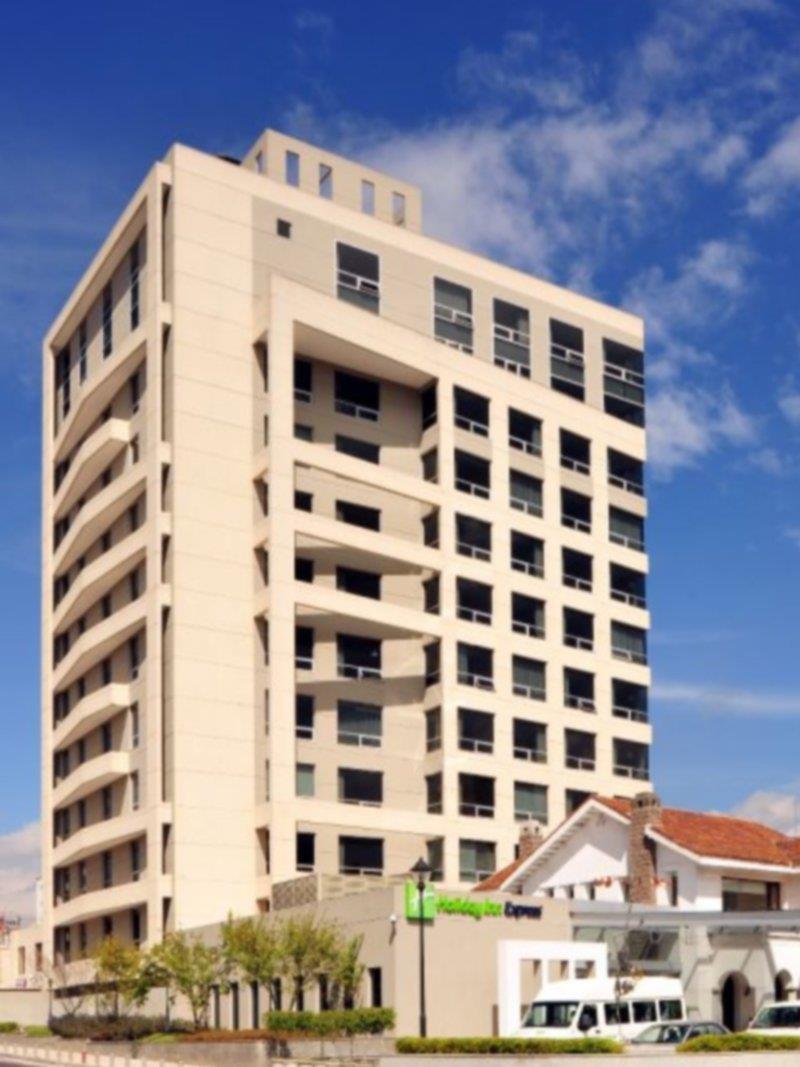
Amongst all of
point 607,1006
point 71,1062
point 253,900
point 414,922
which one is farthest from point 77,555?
point 607,1006

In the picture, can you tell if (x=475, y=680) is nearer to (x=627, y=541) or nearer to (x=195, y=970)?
(x=627, y=541)

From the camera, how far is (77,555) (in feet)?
324

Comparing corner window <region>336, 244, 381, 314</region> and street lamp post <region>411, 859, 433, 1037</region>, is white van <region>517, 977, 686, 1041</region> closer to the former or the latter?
street lamp post <region>411, 859, 433, 1037</region>

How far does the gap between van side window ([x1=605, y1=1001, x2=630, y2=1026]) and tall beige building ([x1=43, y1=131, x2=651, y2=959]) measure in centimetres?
2743

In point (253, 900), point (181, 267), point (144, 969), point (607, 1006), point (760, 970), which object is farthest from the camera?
point (181, 267)

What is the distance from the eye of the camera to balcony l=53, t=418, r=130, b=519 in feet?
298

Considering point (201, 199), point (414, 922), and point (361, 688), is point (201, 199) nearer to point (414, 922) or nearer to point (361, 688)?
point (361, 688)

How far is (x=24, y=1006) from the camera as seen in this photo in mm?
95188

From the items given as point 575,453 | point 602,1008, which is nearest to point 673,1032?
point 602,1008

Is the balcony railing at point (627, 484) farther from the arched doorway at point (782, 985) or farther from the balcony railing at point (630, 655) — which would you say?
the arched doorway at point (782, 985)

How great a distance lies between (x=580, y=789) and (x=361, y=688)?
47.6 ft

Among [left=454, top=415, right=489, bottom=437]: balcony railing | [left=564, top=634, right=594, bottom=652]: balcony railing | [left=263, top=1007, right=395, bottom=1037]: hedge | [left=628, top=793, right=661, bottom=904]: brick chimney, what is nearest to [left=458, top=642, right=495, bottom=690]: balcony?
[left=564, top=634, right=594, bottom=652]: balcony railing

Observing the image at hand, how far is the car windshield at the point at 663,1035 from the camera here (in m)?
53.2

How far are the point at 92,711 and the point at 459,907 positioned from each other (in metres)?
33.2
